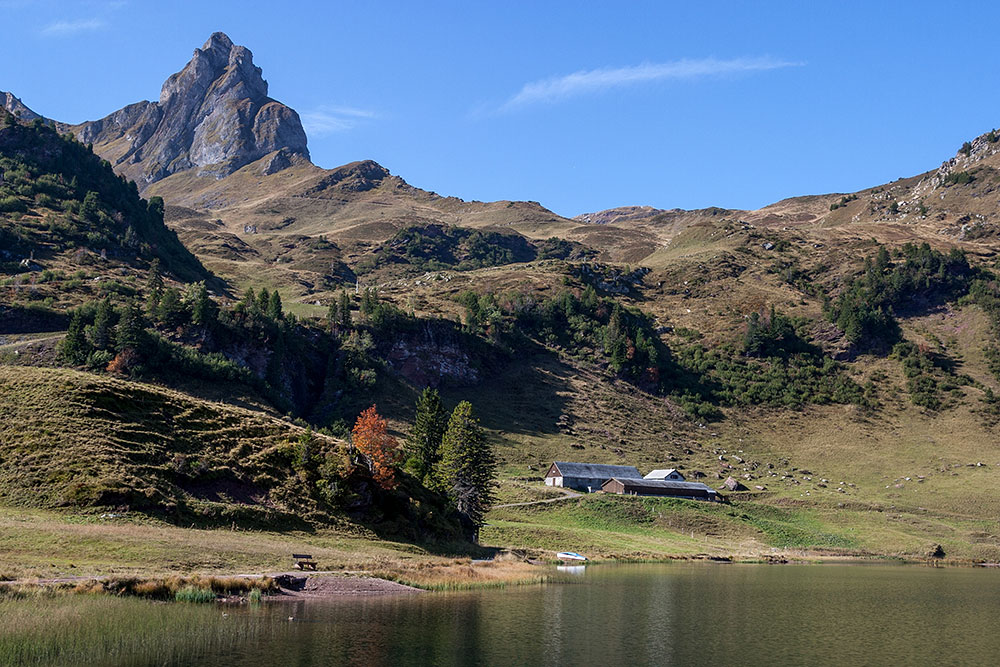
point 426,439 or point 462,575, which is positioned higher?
point 426,439

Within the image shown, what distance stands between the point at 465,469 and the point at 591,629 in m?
42.5

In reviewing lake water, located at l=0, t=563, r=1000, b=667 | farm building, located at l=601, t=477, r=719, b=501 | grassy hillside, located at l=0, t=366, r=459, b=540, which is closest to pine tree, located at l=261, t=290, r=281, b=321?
farm building, located at l=601, t=477, r=719, b=501

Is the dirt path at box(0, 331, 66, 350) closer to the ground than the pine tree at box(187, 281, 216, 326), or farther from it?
closer to the ground

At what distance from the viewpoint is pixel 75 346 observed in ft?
389

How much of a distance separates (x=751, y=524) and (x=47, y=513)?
93403 mm

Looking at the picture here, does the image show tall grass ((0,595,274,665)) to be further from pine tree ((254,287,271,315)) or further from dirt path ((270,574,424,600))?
pine tree ((254,287,271,315))

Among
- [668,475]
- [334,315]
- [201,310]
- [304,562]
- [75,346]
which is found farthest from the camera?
[334,315]

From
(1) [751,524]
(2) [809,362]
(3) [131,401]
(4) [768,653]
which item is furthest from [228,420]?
(2) [809,362]

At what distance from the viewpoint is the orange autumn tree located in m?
68.9

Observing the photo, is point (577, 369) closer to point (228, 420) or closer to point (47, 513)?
point (228, 420)

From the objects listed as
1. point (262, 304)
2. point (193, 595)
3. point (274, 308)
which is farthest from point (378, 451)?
point (262, 304)

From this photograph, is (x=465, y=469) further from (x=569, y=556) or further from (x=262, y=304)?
(x=262, y=304)

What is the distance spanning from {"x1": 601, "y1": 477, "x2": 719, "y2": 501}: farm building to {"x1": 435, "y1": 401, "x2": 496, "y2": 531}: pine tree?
45.8 m

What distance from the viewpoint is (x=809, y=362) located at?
193625mm
